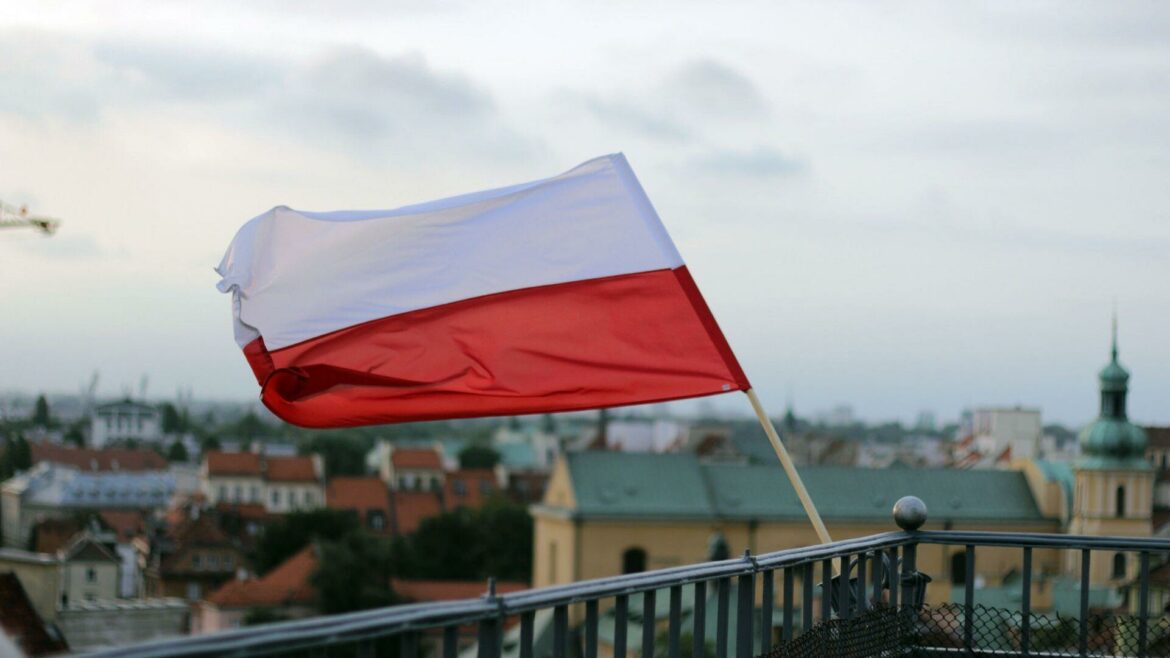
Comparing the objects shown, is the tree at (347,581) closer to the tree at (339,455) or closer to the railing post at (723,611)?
the tree at (339,455)

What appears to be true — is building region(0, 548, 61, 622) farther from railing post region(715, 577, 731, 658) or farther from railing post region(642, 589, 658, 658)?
railing post region(642, 589, 658, 658)

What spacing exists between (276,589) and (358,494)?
4519 centimetres

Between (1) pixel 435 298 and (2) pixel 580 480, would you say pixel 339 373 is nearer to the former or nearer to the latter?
(1) pixel 435 298

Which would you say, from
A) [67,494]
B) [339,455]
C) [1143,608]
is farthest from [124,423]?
[1143,608]

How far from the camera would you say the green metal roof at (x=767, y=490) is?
85250 millimetres

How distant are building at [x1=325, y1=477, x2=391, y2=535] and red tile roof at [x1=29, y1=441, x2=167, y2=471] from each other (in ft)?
63.5

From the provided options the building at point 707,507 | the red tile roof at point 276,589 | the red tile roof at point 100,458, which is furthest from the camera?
the red tile roof at point 100,458

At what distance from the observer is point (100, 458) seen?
5113 inches

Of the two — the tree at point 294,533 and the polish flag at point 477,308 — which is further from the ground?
the polish flag at point 477,308

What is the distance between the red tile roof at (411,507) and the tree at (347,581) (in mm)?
38238

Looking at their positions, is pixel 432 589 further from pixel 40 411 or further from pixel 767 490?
pixel 40 411

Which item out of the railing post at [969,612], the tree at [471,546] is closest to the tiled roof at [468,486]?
the tree at [471,546]

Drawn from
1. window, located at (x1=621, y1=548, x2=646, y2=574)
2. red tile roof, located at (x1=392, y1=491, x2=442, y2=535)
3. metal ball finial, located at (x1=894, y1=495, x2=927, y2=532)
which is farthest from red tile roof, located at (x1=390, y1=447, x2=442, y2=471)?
metal ball finial, located at (x1=894, y1=495, x2=927, y2=532)

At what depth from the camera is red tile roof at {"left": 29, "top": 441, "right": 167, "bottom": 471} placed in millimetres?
113562
